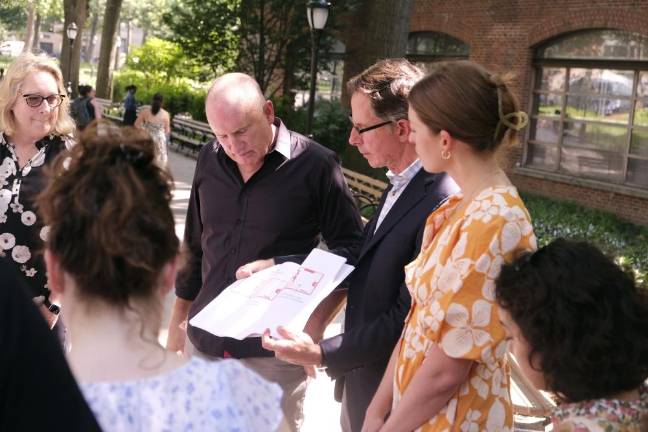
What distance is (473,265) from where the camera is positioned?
7.21ft

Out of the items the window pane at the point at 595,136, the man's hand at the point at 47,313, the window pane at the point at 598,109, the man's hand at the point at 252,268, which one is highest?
the window pane at the point at 598,109

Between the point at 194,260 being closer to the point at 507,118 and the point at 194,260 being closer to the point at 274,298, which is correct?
the point at 274,298

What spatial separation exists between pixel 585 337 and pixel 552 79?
56.3 feet

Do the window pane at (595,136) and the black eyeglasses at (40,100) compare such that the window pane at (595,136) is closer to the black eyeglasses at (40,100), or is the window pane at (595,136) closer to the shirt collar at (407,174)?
the black eyeglasses at (40,100)

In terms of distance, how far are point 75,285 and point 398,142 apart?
4.97 feet

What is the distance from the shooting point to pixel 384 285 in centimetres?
271

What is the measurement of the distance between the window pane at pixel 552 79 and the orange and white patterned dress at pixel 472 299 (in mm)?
16615

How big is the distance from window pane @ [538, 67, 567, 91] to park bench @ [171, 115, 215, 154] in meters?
8.30

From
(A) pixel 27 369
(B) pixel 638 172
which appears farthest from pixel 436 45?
(A) pixel 27 369

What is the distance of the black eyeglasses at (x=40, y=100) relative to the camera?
3682 mm

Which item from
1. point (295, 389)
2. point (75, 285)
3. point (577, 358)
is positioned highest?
point (75, 285)

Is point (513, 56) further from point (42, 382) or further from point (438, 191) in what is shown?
point (42, 382)

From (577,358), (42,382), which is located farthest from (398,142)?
(42,382)

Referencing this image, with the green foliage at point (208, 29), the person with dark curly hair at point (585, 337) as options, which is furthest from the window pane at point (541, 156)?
the person with dark curly hair at point (585, 337)
